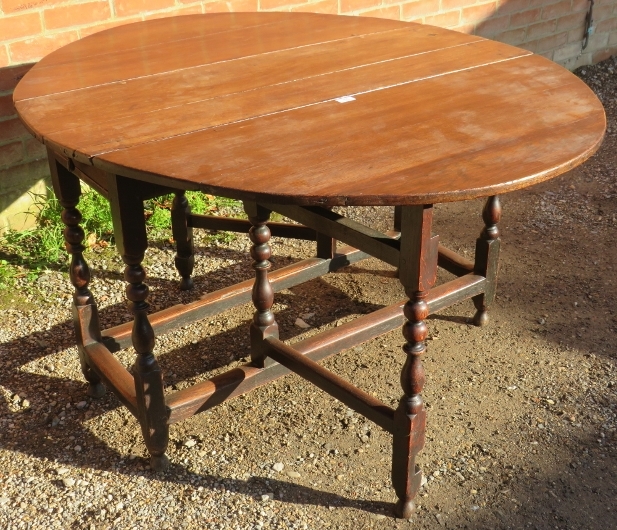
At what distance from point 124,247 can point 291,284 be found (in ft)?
3.36

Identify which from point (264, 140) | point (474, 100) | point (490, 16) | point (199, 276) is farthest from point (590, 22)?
point (264, 140)

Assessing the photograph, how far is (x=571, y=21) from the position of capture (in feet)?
18.0

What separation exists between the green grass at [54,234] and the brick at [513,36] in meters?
2.23

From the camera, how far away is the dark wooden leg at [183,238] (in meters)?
3.25

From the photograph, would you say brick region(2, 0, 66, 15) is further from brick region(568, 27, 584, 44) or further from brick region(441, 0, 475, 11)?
brick region(568, 27, 584, 44)

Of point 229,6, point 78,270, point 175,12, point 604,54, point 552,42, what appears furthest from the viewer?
point 604,54

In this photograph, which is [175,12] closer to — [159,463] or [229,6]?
[229,6]

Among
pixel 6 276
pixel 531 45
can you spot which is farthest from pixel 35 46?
pixel 531 45

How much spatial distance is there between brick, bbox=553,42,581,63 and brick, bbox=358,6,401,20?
1.47 meters

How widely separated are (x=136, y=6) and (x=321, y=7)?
38.5 inches

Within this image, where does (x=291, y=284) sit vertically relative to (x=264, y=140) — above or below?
below

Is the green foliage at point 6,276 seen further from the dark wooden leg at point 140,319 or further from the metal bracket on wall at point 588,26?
the metal bracket on wall at point 588,26

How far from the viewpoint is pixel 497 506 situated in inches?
91.7

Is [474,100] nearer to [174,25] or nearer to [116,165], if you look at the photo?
[116,165]
